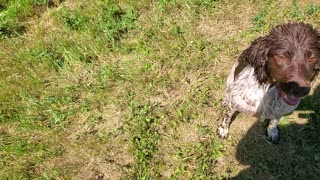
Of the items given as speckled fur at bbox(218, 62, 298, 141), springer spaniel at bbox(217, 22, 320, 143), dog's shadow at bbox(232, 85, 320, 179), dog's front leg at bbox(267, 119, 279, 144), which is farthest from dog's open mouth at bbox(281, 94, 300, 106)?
dog's shadow at bbox(232, 85, 320, 179)

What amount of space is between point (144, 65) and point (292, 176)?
2.83 metres

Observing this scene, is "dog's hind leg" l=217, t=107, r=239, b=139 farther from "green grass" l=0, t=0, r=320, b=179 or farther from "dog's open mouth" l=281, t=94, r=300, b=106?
"dog's open mouth" l=281, t=94, r=300, b=106

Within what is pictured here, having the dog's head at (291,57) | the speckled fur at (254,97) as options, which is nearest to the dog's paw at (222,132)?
the speckled fur at (254,97)

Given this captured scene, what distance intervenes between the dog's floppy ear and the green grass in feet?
4.83

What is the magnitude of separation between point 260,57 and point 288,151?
A: 1842mm

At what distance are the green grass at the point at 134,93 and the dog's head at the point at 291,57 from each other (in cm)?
156

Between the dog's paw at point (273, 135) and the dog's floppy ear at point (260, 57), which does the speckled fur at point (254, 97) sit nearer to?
the dog's floppy ear at point (260, 57)

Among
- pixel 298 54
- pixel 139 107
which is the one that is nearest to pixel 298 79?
pixel 298 54

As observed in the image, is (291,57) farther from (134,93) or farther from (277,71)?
(134,93)

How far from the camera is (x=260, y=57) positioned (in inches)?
147

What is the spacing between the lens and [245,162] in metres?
4.80

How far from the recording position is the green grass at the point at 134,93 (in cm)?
478

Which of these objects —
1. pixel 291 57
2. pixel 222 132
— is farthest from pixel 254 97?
pixel 222 132

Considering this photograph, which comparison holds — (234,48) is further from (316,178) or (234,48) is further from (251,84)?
(316,178)
